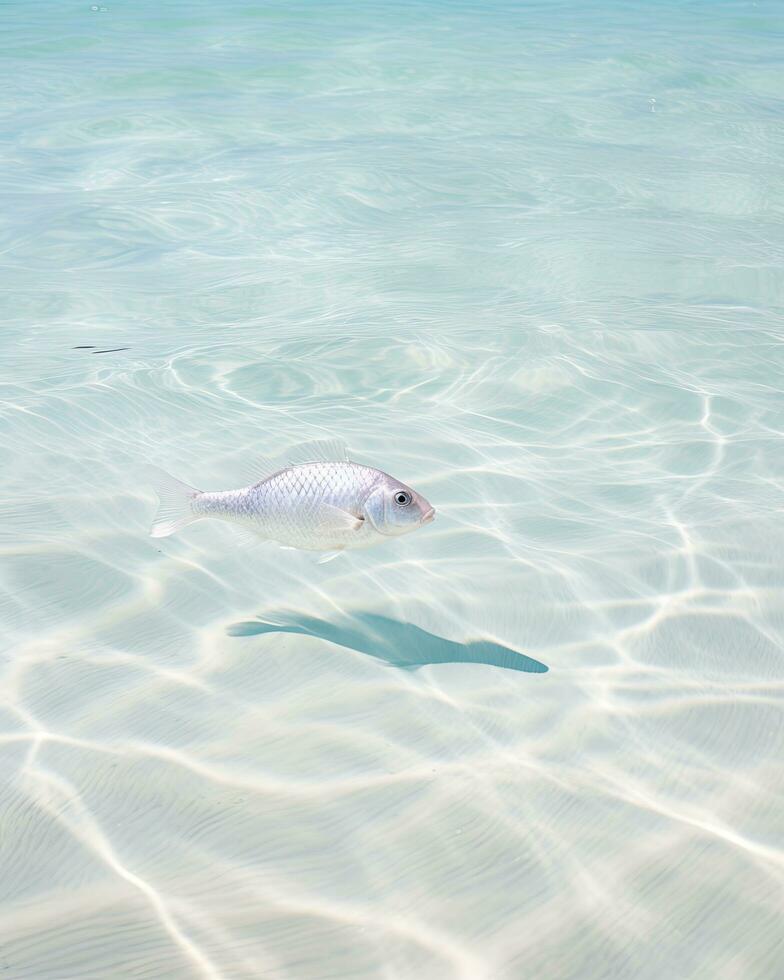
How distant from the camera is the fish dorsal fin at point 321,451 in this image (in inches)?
116

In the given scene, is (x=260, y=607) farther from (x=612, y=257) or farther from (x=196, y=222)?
(x=196, y=222)

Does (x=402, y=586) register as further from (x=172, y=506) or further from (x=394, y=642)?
(x=172, y=506)

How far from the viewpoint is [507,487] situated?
179 inches

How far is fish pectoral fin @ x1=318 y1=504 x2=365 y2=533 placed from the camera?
8.82 ft

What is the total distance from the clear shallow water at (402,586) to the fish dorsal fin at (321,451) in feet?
2.10

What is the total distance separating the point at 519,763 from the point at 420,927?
0.64 metres

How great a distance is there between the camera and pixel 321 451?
2.99 m

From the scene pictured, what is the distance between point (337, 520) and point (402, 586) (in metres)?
0.99

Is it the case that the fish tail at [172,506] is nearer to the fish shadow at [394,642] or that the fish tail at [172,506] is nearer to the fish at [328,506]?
the fish at [328,506]

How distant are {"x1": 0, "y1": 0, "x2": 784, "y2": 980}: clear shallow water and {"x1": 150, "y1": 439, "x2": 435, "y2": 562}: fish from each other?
0.54 metres

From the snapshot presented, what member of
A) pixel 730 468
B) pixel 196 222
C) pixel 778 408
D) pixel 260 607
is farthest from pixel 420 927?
pixel 196 222

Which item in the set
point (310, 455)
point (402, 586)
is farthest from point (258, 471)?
point (402, 586)

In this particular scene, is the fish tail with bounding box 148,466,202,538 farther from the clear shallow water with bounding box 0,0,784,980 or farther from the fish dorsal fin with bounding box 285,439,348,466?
the clear shallow water with bounding box 0,0,784,980

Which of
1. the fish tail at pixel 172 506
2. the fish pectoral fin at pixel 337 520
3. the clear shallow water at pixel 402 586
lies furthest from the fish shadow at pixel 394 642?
the fish pectoral fin at pixel 337 520
